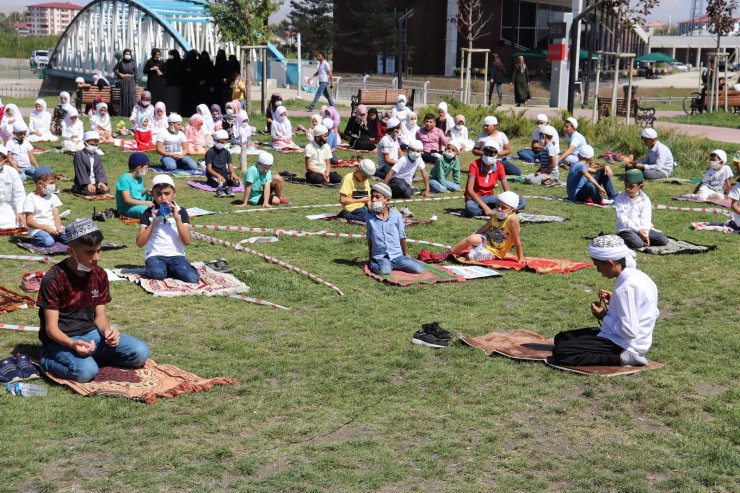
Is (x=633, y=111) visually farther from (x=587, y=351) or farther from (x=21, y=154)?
(x=587, y=351)

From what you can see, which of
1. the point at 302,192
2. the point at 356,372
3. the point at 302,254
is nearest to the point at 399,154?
the point at 302,192

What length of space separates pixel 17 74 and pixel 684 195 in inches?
2348

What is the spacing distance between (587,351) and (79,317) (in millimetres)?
4382

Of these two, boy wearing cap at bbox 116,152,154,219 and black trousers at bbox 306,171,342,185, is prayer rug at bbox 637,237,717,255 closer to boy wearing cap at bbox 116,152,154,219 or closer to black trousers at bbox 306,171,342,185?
boy wearing cap at bbox 116,152,154,219

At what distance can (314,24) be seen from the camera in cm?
7088

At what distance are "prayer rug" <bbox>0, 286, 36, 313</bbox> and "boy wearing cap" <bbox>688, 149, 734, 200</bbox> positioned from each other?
13.2 metres

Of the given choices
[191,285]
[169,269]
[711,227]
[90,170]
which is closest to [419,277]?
[191,285]

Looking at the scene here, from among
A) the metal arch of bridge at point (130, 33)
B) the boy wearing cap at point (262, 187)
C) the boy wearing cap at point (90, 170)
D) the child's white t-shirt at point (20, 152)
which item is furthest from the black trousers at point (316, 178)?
the metal arch of bridge at point (130, 33)

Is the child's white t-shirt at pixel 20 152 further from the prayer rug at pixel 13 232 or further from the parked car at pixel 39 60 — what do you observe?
the parked car at pixel 39 60

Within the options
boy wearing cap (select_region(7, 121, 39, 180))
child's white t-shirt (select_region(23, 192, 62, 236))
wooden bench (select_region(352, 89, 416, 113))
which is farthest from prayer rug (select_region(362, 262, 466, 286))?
wooden bench (select_region(352, 89, 416, 113))

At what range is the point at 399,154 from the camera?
20562 millimetres

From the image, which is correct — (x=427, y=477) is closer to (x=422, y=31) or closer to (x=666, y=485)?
(x=666, y=485)

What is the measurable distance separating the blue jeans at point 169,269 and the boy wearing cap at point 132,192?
3933 mm

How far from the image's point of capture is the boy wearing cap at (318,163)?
20.5 metres
